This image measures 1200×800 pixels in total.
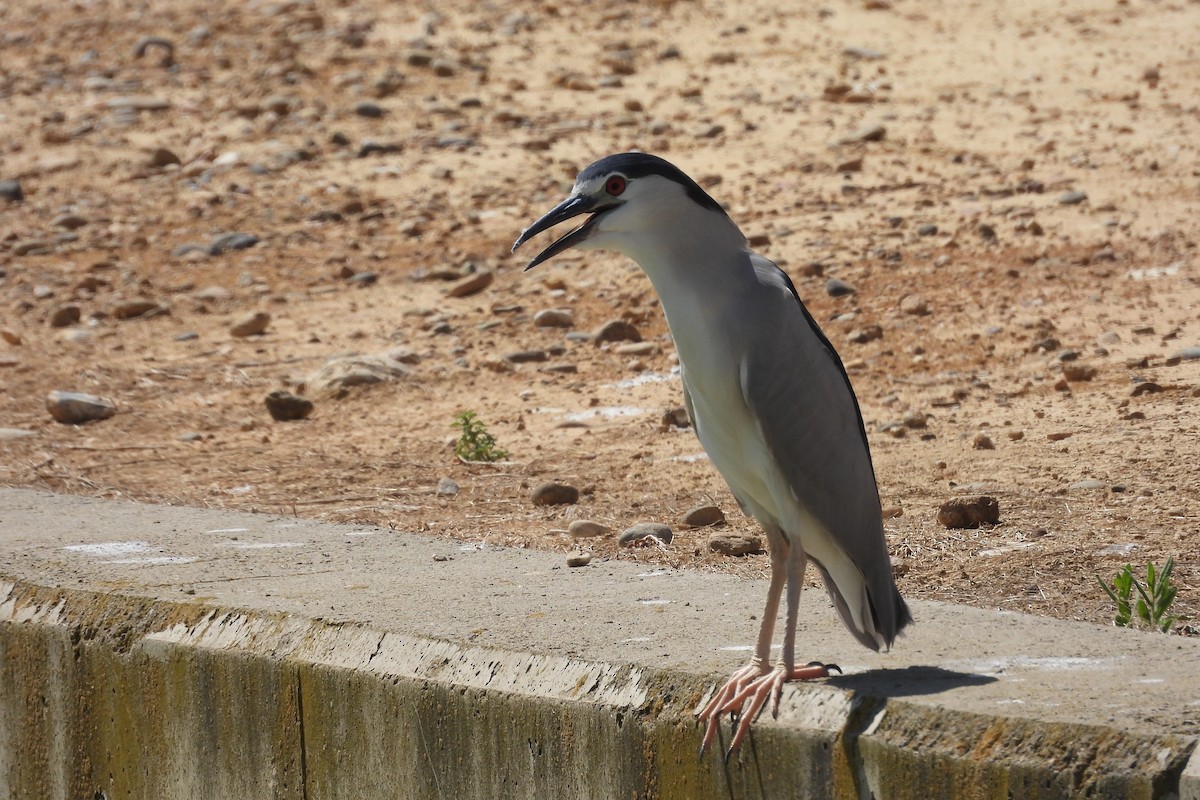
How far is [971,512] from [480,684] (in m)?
2.38

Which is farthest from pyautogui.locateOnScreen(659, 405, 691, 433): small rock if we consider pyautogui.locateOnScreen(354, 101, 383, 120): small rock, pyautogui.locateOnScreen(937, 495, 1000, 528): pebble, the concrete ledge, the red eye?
pyautogui.locateOnScreen(354, 101, 383, 120): small rock

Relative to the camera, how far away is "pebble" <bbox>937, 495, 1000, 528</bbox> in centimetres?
568

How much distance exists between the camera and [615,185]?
3779 millimetres

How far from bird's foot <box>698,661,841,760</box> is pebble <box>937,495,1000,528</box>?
7.54ft

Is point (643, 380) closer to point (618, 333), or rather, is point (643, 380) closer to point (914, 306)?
point (618, 333)

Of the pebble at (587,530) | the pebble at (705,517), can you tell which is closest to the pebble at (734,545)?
the pebble at (705,517)

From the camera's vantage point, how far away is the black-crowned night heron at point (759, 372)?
12.2 feet

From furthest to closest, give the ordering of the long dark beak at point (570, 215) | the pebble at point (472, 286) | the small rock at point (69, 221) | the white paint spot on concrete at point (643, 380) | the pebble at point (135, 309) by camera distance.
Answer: the small rock at point (69, 221)
the pebble at point (135, 309)
the pebble at point (472, 286)
the white paint spot on concrete at point (643, 380)
the long dark beak at point (570, 215)

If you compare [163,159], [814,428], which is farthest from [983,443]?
[163,159]

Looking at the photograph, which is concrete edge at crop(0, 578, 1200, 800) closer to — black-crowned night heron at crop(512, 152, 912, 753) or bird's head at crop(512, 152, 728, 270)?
black-crowned night heron at crop(512, 152, 912, 753)

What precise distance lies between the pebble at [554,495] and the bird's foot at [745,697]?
3044 mm

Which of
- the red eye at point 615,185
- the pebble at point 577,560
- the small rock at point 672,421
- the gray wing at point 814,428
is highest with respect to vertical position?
the red eye at point 615,185

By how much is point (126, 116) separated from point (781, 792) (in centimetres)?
1247

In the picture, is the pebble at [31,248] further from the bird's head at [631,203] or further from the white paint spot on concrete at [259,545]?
the bird's head at [631,203]
